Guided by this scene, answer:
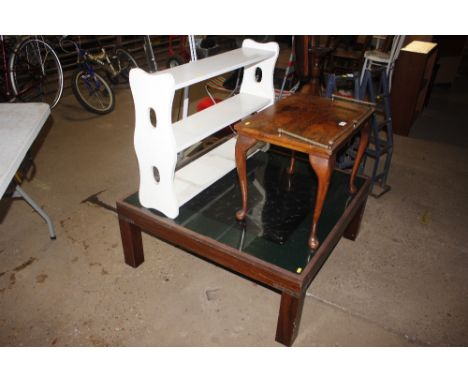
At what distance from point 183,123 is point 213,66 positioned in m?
0.33

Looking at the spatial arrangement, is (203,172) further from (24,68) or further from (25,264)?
(24,68)

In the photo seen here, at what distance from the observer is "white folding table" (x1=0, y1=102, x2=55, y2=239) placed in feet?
5.41

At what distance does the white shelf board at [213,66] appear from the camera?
1635 millimetres

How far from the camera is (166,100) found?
153 centimetres

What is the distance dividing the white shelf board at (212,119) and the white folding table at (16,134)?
742 millimetres

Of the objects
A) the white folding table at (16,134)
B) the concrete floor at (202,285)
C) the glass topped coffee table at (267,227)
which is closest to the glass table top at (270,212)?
the glass topped coffee table at (267,227)

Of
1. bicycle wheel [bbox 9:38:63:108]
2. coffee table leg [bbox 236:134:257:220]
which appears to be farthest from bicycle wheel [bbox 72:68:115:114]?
coffee table leg [bbox 236:134:257:220]

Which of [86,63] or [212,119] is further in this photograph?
[86,63]

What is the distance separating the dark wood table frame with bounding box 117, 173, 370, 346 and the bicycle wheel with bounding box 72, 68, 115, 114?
8.57ft

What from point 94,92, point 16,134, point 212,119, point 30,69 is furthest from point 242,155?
point 30,69

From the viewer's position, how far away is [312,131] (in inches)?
64.5

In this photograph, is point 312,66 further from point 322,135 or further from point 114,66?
point 114,66

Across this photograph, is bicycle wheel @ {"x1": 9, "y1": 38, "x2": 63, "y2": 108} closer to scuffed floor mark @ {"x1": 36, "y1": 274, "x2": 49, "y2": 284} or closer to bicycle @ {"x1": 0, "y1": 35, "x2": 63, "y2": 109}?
bicycle @ {"x1": 0, "y1": 35, "x2": 63, "y2": 109}

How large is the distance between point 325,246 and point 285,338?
18.3 inches
